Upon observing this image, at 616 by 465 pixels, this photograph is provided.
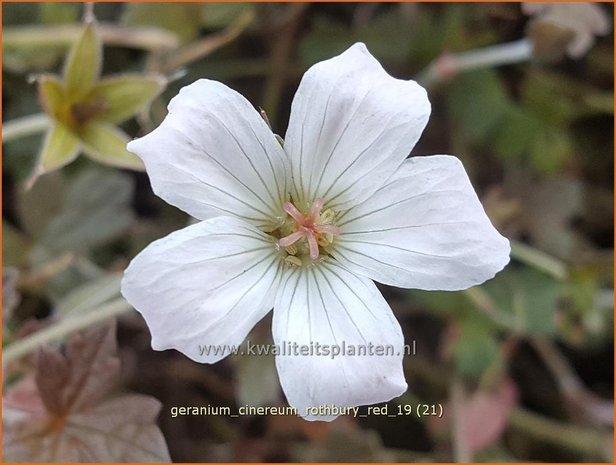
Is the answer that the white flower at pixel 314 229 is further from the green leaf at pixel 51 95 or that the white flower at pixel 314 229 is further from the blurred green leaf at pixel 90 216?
the blurred green leaf at pixel 90 216

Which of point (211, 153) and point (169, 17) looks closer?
point (211, 153)

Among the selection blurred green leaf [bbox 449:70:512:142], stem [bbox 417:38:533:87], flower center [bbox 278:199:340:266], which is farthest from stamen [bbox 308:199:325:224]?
blurred green leaf [bbox 449:70:512:142]

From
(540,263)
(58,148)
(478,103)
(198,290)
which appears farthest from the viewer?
(478,103)

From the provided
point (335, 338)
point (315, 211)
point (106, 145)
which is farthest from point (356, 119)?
point (106, 145)

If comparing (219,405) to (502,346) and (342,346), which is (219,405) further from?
(342,346)

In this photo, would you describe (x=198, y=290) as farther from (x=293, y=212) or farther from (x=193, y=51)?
(x=193, y=51)

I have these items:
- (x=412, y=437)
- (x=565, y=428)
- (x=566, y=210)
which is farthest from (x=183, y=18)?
(x=565, y=428)
